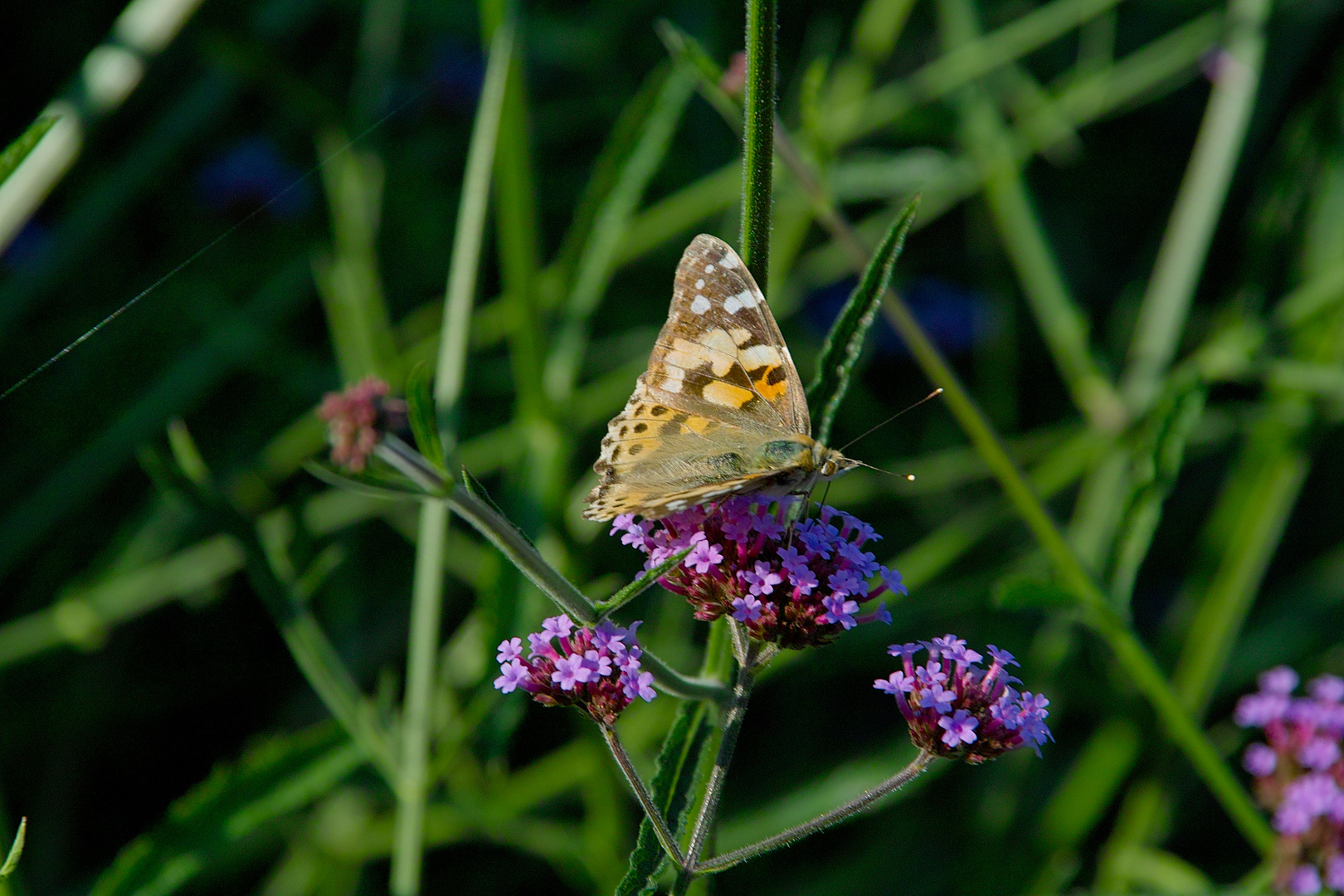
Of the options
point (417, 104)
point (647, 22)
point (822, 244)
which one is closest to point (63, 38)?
point (417, 104)

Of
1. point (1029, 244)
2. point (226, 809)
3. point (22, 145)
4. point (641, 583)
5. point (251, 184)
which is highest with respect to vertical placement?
point (22, 145)

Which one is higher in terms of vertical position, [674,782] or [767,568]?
[767,568]

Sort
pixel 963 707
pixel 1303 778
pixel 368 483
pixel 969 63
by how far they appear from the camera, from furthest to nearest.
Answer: pixel 969 63
pixel 1303 778
pixel 963 707
pixel 368 483

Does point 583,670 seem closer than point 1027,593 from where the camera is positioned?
Yes

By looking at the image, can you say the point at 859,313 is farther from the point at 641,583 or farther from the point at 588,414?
the point at 588,414

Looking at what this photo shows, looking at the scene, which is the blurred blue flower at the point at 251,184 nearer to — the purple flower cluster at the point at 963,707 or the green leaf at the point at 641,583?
the green leaf at the point at 641,583

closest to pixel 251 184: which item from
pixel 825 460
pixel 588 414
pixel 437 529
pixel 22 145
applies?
pixel 588 414

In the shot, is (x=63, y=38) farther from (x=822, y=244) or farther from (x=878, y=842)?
(x=878, y=842)

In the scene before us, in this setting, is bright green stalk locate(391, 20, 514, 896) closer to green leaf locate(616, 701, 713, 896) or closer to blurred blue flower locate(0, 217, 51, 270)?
green leaf locate(616, 701, 713, 896)
